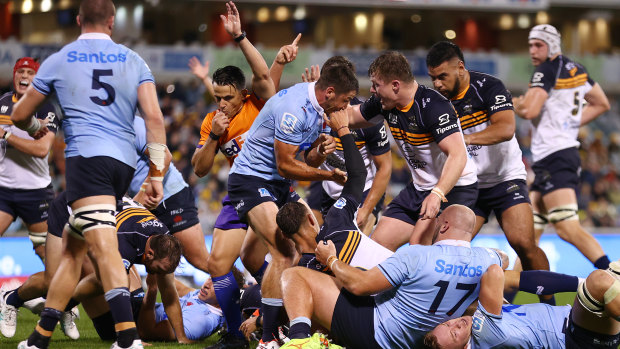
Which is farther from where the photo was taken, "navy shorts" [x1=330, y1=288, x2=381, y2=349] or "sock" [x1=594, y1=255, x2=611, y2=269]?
"sock" [x1=594, y1=255, x2=611, y2=269]

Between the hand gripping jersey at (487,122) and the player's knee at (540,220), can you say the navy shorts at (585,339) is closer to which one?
the hand gripping jersey at (487,122)

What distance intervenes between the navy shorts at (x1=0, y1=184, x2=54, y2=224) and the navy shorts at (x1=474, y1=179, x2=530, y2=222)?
15.8 feet

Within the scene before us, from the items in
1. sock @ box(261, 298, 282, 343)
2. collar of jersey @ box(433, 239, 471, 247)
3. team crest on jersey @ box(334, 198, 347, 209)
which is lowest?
sock @ box(261, 298, 282, 343)

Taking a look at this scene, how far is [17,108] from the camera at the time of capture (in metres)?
5.63

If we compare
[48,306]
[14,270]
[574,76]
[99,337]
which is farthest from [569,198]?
[14,270]

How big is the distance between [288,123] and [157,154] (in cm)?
111

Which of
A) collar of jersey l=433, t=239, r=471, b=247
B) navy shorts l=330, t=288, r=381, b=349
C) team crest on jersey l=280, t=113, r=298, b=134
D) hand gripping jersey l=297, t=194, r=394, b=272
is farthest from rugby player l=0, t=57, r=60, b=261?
collar of jersey l=433, t=239, r=471, b=247

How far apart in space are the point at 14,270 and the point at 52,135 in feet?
14.0

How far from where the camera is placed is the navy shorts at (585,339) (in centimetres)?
542

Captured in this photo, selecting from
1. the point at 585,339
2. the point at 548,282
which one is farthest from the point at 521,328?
the point at 548,282

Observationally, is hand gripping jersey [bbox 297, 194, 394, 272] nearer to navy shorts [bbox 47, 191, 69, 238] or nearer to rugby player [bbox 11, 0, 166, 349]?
rugby player [bbox 11, 0, 166, 349]

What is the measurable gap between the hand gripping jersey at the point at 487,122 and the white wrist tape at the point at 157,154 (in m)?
2.89

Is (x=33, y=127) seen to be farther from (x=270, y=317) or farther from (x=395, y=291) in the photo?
(x=395, y=291)

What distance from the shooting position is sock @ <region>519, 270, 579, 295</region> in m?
6.10
